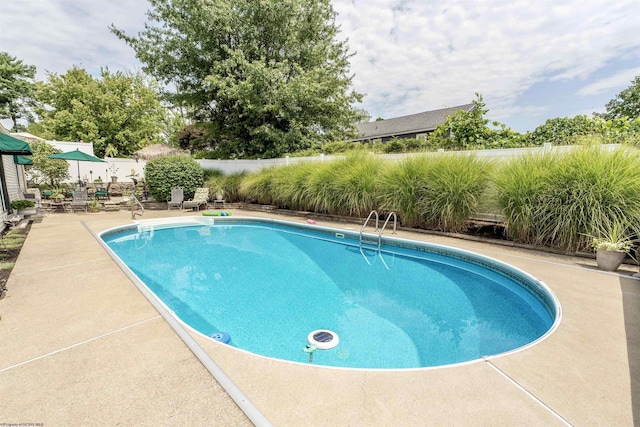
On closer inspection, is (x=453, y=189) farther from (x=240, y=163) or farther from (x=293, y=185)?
(x=240, y=163)

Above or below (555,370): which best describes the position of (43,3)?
above

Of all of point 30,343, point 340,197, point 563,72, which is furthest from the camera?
point 563,72

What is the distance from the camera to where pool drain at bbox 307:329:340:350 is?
2.83 m

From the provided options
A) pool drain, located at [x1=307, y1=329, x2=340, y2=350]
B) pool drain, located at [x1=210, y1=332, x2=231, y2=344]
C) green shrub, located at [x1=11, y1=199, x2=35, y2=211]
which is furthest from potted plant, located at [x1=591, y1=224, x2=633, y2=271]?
green shrub, located at [x1=11, y1=199, x2=35, y2=211]

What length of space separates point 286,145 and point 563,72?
41.5 feet

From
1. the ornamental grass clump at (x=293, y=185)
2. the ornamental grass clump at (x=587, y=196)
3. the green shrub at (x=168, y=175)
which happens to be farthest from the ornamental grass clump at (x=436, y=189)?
the green shrub at (x=168, y=175)

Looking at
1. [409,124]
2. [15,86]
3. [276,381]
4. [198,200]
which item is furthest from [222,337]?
[15,86]

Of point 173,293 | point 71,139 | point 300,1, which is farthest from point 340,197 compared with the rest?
point 71,139

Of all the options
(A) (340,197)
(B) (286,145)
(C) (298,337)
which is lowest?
(C) (298,337)

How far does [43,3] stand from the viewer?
30.4 feet

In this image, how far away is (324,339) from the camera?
2.96 m

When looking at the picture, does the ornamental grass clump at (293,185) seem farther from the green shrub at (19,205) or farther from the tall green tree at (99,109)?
the tall green tree at (99,109)

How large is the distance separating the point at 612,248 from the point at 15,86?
41.8 meters

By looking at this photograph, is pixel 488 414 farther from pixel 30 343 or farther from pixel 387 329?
pixel 30 343
